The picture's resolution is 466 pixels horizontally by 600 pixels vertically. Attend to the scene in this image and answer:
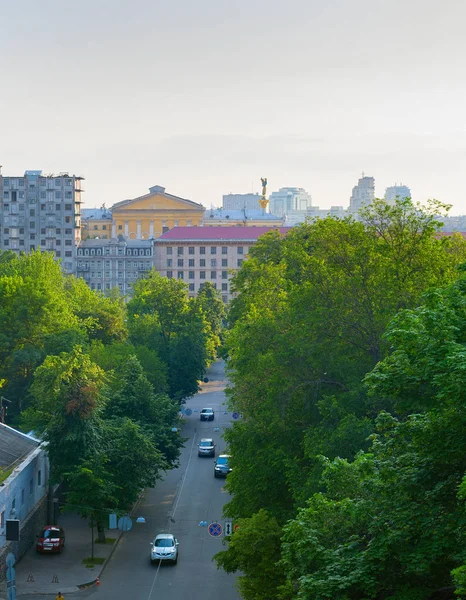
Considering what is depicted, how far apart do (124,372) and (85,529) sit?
475 inches

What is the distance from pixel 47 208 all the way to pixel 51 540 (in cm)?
14071

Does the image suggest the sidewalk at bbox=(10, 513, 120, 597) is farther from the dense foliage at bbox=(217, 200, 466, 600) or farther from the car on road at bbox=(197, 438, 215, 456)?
the car on road at bbox=(197, 438, 215, 456)

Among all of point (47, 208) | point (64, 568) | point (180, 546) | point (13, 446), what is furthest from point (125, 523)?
point (47, 208)

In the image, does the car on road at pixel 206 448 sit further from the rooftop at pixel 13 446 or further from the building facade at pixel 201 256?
the building facade at pixel 201 256

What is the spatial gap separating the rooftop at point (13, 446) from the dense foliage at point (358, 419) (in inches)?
440

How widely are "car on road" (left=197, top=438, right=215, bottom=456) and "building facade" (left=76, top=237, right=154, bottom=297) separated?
349 feet

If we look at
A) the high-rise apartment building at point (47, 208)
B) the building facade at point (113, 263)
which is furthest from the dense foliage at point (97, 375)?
the high-rise apartment building at point (47, 208)

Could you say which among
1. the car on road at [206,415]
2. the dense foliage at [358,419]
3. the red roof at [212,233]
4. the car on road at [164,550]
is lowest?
the car on road at [206,415]

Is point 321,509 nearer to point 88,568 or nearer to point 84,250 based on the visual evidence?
point 88,568

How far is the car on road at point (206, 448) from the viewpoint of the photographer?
248 ft

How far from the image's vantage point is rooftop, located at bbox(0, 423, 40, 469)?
51.2 meters

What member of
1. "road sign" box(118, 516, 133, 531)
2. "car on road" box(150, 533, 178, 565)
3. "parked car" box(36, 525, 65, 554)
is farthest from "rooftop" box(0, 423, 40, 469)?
"car on road" box(150, 533, 178, 565)

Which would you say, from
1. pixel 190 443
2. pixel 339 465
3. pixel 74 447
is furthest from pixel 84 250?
pixel 339 465

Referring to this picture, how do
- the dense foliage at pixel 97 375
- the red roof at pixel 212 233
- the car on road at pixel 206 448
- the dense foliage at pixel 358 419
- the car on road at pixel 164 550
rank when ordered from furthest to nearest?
the red roof at pixel 212 233, the car on road at pixel 206 448, the dense foliage at pixel 97 375, the car on road at pixel 164 550, the dense foliage at pixel 358 419
